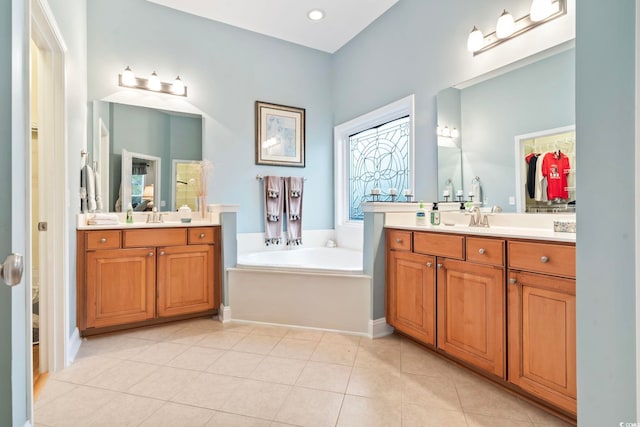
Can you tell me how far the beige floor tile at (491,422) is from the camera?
4.59 ft

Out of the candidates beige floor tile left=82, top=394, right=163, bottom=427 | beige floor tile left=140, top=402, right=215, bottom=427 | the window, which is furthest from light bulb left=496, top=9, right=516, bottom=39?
beige floor tile left=82, top=394, right=163, bottom=427

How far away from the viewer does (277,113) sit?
143 inches

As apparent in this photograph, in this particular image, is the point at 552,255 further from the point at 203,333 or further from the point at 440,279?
the point at 203,333

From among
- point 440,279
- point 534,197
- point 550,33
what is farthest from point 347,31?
point 440,279

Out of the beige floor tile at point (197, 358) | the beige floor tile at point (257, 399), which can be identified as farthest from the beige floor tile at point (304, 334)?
the beige floor tile at point (257, 399)

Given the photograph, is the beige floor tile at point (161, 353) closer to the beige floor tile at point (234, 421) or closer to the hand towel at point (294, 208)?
the beige floor tile at point (234, 421)

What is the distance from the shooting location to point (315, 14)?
3174 millimetres

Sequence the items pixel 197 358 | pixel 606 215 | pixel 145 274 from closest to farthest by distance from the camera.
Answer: pixel 606 215
pixel 197 358
pixel 145 274

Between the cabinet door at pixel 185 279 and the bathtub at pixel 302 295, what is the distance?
0.22 meters

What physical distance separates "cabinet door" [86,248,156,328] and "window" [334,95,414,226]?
7.16ft

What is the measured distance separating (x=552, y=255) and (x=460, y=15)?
6.75ft

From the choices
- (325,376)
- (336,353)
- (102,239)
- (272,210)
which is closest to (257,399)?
(325,376)

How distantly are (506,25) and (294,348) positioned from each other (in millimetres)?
2621

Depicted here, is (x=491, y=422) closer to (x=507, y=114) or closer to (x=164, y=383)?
(x=164, y=383)
